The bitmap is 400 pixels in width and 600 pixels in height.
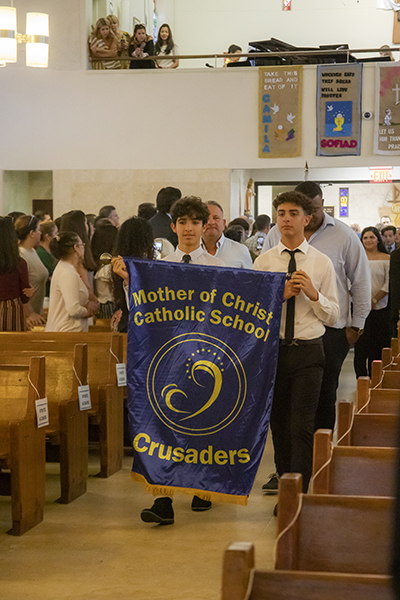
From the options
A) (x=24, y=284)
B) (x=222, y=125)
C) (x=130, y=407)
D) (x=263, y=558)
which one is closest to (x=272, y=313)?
(x=130, y=407)

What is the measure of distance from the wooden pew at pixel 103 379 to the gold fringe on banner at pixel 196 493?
1.12 meters

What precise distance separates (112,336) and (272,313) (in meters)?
1.63

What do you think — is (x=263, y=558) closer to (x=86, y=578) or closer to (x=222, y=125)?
(x=86, y=578)

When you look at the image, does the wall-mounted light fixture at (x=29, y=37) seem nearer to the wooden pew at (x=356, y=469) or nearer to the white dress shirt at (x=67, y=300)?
the white dress shirt at (x=67, y=300)

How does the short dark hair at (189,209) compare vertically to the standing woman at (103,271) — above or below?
above

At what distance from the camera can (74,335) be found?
5121 millimetres

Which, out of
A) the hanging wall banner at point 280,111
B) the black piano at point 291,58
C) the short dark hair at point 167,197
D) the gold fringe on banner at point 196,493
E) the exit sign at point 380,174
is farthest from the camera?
the exit sign at point 380,174

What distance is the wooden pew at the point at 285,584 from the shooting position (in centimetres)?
127

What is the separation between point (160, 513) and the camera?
3.80m

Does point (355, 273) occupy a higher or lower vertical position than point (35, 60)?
lower

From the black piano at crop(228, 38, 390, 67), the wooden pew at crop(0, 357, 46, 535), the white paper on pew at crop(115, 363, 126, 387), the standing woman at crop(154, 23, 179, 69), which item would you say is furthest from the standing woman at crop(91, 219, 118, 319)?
the standing woman at crop(154, 23, 179, 69)

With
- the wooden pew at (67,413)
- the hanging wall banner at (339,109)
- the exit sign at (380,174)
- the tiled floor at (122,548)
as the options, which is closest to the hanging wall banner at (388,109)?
the hanging wall banner at (339,109)

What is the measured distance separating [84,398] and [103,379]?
62 cm

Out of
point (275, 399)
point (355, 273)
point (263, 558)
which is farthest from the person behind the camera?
point (355, 273)
